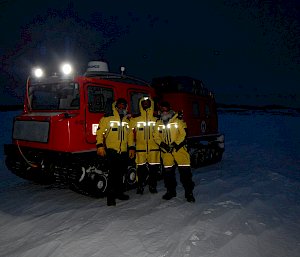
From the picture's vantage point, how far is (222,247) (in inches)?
138

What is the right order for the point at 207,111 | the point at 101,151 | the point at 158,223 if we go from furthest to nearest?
the point at 207,111 < the point at 101,151 < the point at 158,223

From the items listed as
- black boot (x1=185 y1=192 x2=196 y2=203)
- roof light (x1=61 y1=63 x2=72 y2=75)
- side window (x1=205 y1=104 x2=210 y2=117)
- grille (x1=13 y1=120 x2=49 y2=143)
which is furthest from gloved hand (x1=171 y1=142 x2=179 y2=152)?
side window (x1=205 y1=104 x2=210 y2=117)

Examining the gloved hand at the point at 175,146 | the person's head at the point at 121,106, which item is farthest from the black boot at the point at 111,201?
the person's head at the point at 121,106

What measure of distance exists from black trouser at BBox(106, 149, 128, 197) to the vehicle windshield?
1.21 m

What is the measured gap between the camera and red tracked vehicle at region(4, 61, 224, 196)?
17.8 ft

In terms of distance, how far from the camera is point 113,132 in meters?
5.33

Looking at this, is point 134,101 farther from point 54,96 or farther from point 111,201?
point 111,201

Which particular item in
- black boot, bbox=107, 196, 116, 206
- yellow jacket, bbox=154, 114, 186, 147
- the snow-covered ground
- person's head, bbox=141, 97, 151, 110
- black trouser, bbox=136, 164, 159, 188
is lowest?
the snow-covered ground

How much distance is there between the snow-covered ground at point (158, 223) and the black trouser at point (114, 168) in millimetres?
315

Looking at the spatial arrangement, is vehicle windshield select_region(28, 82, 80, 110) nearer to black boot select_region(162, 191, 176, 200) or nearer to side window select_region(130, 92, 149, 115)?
side window select_region(130, 92, 149, 115)

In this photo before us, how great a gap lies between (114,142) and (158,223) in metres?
1.73

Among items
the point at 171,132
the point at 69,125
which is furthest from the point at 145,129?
the point at 69,125

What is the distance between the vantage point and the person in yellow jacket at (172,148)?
534 cm

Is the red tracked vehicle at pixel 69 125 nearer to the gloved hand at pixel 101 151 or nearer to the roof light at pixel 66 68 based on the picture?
the roof light at pixel 66 68
